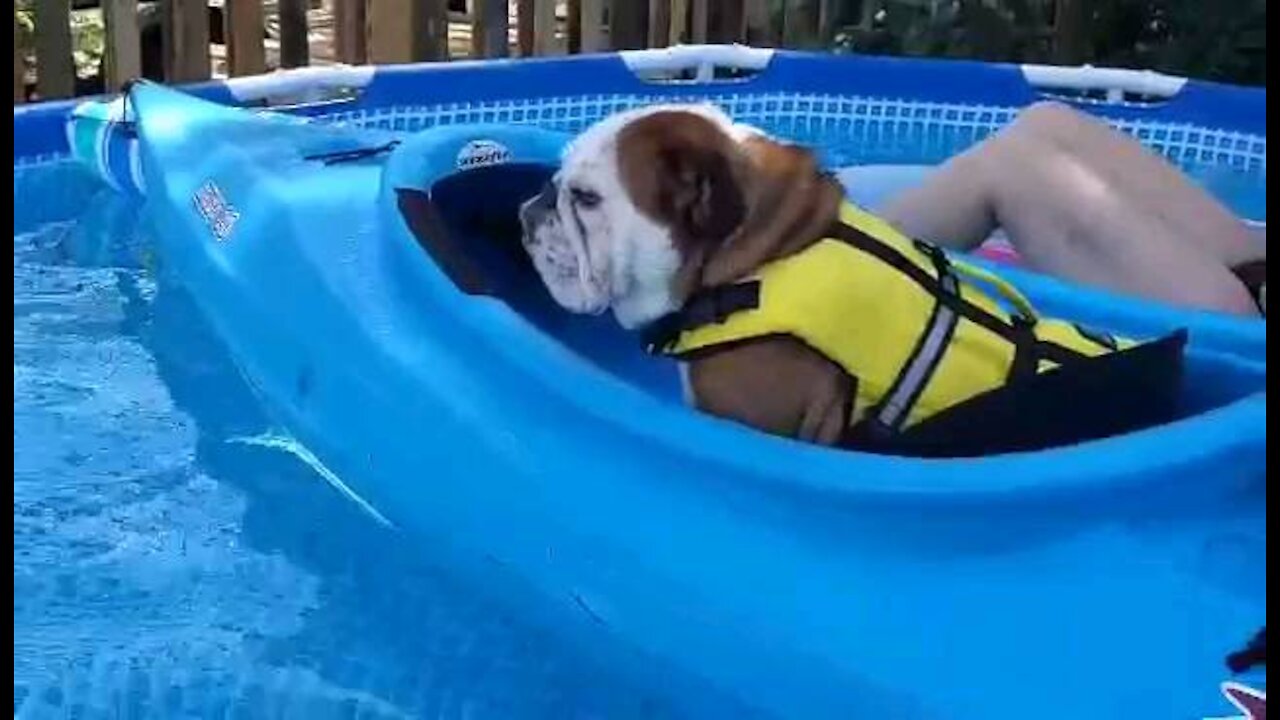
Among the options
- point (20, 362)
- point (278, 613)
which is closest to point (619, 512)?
point (278, 613)

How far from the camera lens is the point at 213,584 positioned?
2.61 m

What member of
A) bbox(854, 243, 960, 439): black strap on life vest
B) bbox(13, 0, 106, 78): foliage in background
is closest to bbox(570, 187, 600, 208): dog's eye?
bbox(854, 243, 960, 439): black strap on life vest

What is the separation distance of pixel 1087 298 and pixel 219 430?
4.57ft

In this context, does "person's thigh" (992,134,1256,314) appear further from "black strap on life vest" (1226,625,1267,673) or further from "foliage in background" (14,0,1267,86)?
"foliage in background" (14,0,1267,86)

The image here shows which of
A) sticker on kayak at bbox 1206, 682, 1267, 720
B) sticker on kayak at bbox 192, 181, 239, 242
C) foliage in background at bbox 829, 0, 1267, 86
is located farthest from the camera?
foliage in background at bbox 829, 0, 1267, 86

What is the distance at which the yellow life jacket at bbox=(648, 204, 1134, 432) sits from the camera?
2.19 meters

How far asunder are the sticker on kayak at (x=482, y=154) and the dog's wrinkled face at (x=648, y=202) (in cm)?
64

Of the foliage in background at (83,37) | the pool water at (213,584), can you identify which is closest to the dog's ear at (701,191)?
the pool water at (213,584)

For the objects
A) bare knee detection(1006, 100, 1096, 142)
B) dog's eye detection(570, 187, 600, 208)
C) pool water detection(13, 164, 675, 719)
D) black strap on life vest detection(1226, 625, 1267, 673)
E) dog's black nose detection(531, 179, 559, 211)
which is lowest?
pool water detection(13, 164, 675, 719)

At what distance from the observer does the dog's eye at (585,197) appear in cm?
226

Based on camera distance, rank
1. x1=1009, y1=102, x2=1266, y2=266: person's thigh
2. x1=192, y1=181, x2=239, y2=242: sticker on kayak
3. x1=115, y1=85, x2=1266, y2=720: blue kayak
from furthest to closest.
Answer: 1. x1=192, y1=181, x2=239, y2=242: sticker on kayak
2. x1=1009, y1=102, x2=1266, y2=266: person's thigh
3. x1=115, y1=85, x2=1266, y2=720: blue kayak

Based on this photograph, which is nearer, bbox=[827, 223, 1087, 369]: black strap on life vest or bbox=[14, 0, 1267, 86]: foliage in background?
bbox=[827, 223, 1087, 369]: black strap on life vest

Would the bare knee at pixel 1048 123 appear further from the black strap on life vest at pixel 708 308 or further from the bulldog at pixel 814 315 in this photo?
the black strap on life vest at pixel 708 308

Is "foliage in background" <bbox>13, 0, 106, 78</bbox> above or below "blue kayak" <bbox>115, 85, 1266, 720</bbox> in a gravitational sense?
above
